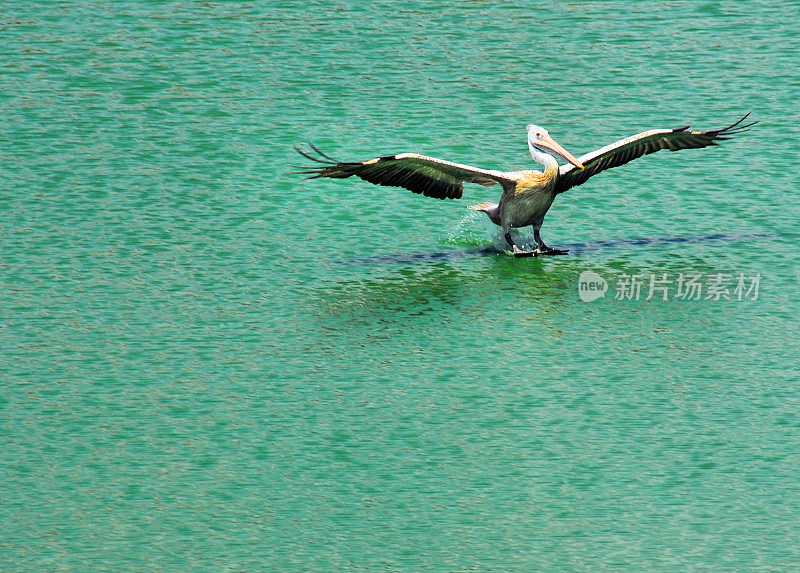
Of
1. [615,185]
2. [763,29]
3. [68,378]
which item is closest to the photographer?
[68,378]

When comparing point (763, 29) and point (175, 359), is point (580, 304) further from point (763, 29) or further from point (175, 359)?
point (763, 29)

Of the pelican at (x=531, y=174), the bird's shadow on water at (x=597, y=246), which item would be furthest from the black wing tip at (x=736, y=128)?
the bird's shadow on water at (x=597, y=246)

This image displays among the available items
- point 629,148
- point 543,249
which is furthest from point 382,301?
point 629,148

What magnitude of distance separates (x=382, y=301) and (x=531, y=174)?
1938 mm

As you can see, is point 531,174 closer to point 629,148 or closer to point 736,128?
point 629,148

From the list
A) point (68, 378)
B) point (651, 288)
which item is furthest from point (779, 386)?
point (68, 378)

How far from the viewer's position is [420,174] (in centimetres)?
1480

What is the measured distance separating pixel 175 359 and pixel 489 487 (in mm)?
3326

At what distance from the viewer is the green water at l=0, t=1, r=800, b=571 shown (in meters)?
10.8

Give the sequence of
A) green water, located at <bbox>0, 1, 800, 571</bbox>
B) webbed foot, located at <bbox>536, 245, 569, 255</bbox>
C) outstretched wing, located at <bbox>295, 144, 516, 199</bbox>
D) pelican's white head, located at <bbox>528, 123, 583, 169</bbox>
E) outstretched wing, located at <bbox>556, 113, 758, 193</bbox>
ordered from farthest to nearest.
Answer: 1. webbed foot, located at <bbox>536, 245, 569, 255</bbox>
2. pelican's white head, located at <bbox>528, 123, 583, 169</bbox>
3. outstretched wing, located at <bbox>556, 113, 758, 193</bbox>
4. outstretched wing, located at <bbox>295, 144, 516, 199</bbox>
5. green water, located at <bbox>0, 1, 800, 571</bbox>

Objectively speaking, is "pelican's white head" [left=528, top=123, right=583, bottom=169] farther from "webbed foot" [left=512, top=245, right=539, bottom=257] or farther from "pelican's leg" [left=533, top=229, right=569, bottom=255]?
"webbed foot" [left=512, top=245, right=539, bottom=257]

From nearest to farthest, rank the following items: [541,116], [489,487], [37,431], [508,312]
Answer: [489,487] < [37,431] < [508,312] < [541,116]

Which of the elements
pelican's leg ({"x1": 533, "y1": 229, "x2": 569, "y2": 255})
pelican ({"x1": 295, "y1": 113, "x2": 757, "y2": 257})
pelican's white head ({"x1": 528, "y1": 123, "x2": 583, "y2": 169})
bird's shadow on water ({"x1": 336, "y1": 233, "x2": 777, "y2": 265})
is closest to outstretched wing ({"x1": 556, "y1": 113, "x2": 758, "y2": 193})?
pelican ({"x1": 295, "y1": 113, "x2": 757, "y2": 257})

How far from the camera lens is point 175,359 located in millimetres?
13094
